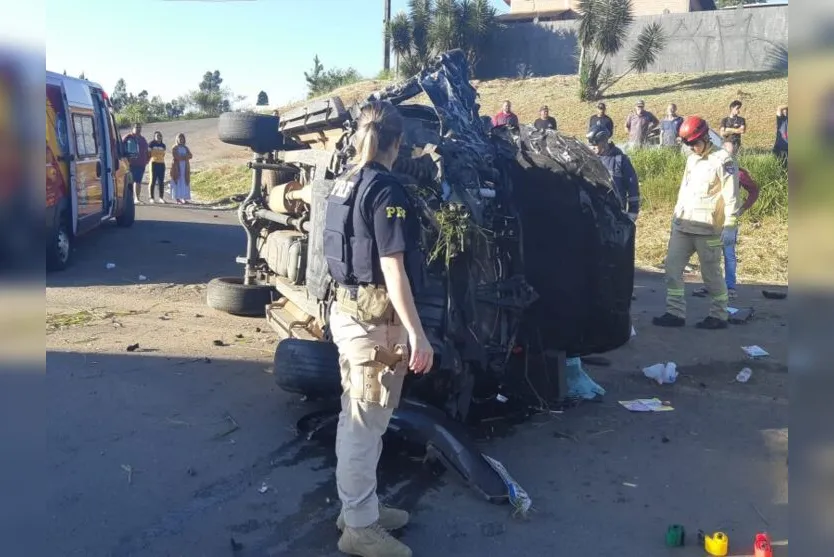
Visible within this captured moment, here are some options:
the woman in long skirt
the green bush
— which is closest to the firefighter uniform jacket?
the green bush

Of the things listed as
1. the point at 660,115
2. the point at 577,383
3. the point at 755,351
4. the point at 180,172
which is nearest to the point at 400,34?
the point at 660,115

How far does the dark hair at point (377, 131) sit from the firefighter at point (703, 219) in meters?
5.05

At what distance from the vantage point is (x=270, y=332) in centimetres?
748

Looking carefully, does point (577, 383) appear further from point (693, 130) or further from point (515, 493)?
point (693, 130)

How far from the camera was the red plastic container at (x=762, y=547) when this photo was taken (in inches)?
137

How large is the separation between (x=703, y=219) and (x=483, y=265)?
3.86 metres

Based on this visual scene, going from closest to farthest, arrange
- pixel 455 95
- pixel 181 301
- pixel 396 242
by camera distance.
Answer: pixel 396 242, pixel 455 95, pixel 181 301

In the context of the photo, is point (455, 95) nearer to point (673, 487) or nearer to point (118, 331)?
point (673, 487)

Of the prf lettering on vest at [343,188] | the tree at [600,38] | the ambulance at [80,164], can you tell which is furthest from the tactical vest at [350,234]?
the tree at [600,38]

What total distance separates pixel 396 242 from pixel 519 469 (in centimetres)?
187

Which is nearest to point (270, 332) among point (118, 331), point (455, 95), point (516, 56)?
point (118, 331)

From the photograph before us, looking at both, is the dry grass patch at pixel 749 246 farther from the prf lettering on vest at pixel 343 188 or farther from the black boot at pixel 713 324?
the prf lettering on vest at pixel 343 188

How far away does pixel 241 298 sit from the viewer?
7.79 meters

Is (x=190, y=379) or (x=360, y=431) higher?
(x=360, y=431)
